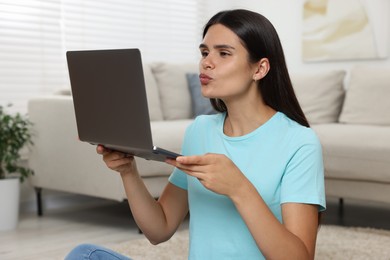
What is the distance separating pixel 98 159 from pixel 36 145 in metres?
0.53

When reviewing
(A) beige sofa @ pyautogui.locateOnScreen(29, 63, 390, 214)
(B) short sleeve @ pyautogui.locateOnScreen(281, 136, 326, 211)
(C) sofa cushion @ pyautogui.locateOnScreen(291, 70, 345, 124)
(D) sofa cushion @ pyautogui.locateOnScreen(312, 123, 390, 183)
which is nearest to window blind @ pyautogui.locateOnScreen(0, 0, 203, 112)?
(A) beige sofa @ pyautogui.locateOnScreen(29, 63, 390, 214)

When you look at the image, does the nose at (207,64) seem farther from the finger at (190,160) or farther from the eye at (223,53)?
the finger at (190,160)

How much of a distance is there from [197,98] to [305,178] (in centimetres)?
272

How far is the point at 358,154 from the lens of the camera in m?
2.96

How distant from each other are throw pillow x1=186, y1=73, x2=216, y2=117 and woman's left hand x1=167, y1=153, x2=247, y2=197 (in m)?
2.78

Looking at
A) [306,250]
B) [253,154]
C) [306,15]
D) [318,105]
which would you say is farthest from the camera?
[306,15]

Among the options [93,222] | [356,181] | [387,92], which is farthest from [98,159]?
[387,92]

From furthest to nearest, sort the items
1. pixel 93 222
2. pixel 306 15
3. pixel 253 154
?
1. pixel 306 15
2. pixel 93 222
3. pixel 253 154

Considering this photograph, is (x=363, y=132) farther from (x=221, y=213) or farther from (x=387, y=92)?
(x=221, y=213)

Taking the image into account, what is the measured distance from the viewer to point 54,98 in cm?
343

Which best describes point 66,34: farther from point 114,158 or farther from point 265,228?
point 265,228

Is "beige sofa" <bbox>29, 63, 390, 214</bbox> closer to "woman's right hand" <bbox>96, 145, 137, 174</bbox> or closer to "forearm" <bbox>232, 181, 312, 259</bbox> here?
"woman's right hand" <bbox>96, 145, 137, 174</bbox>

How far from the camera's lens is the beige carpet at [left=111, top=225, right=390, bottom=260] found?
8.42 ft

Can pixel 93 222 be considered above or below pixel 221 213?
below
